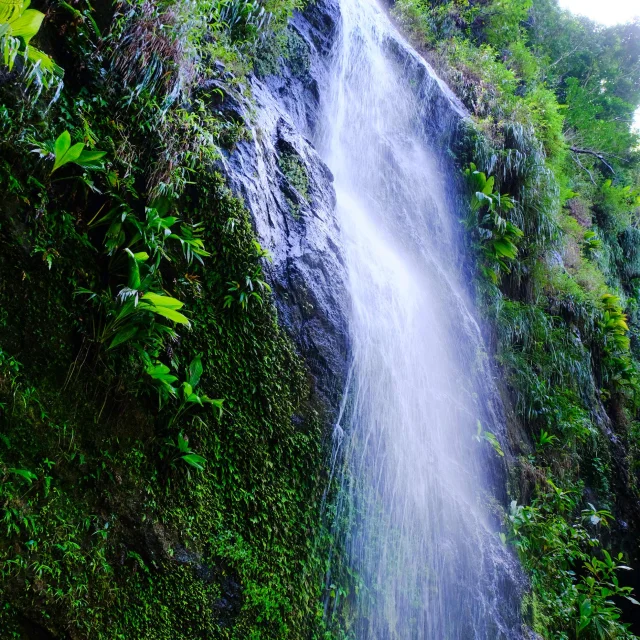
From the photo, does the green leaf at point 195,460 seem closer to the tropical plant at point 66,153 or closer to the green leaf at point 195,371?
the green leaf at point 195,371

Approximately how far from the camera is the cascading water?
4070 millimetres

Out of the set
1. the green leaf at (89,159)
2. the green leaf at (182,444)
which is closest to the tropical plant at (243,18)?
the green leaf at (89,159)

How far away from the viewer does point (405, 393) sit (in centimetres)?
488

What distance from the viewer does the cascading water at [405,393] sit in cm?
407

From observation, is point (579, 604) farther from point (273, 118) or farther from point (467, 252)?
point (273, 118)

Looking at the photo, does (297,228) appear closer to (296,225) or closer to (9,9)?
(296,225)

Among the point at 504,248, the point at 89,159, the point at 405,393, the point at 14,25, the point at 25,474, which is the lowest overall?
the point at 25,474

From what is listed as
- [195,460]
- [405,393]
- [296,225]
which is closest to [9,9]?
[296,225]

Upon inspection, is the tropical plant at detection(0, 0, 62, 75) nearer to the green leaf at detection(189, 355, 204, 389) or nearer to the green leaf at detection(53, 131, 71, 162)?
the green leaf at detection(53, 131, 71, 162)

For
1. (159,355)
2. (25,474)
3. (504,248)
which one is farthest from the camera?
→ (504,248)

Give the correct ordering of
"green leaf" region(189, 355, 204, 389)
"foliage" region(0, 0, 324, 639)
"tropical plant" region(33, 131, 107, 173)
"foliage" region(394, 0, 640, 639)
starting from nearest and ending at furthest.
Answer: "foliage" region(0, 0, 324, 639)
"tropical plant" region(33, 131, 107, 173)
"green leaf" region(189, 355, 204, 389)
"foliage" region(394, 0, 640, 639)

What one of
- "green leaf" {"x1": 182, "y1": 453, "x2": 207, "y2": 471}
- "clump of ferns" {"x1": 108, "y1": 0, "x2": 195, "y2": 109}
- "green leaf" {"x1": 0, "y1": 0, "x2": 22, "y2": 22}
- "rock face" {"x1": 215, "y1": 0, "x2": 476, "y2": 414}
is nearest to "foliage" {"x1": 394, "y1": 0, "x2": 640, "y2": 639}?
"rock face" {"x1": 215, "y1": 0, "x2": 476, "y2": 414}

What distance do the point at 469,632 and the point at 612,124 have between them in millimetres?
15605

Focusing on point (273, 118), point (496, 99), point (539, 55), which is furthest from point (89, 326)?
point (539, 55)
